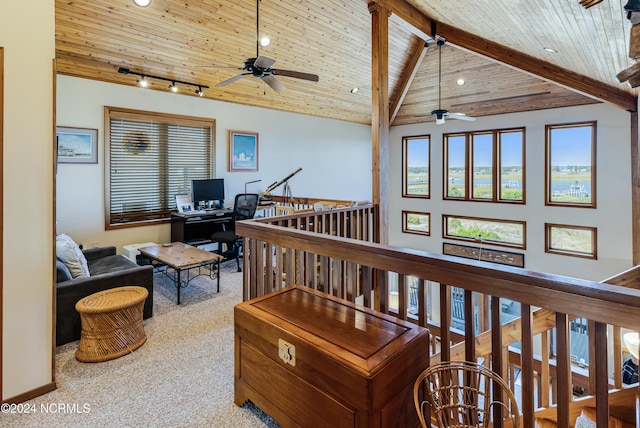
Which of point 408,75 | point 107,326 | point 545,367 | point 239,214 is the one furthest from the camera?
point 408,75

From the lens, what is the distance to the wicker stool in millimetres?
2664

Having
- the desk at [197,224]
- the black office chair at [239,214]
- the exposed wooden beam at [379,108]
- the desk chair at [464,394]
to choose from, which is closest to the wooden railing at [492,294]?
the desk chair at [464,394]

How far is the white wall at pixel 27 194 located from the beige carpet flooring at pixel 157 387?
11.3 inches

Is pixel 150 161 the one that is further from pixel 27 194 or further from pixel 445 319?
pixel 445 319

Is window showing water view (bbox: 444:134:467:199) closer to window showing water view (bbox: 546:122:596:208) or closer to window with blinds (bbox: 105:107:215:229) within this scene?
window showing water view (bbox: 546:122:596:208)

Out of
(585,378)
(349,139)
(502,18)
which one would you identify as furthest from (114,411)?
(349,139)

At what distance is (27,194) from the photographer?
84.0 inches

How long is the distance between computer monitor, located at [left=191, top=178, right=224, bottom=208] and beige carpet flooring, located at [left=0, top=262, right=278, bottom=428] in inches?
107

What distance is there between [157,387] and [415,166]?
28.8 ft

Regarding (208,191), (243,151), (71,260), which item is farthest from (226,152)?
(71,260)

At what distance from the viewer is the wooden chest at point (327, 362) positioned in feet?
4.54

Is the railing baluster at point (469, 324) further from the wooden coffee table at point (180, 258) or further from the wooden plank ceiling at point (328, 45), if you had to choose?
the wooden coffee table at point (180, 258)

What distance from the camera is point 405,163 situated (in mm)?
Answer: 9883

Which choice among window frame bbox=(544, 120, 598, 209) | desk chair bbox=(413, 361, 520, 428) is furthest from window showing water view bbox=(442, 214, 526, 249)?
desk chair bbox=(413, 361, 520, 428)
